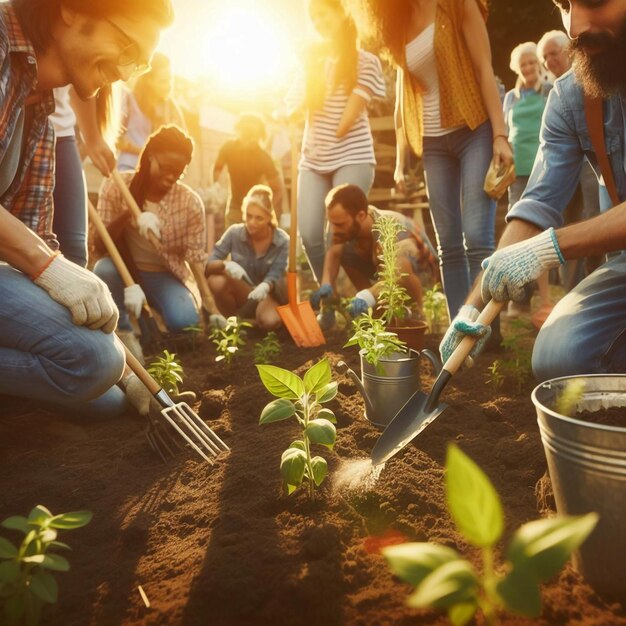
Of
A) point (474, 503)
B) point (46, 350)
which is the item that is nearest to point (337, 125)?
point (46, 350)

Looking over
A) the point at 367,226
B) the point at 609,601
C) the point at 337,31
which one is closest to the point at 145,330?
the point at 367,226

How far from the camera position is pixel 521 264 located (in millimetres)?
1799

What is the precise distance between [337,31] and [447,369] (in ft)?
10.5

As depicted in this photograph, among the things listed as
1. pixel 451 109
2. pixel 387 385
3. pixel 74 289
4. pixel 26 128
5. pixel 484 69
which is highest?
pixel 26 128

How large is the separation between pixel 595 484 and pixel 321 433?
2.33 feet

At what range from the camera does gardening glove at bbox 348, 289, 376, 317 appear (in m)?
3.61

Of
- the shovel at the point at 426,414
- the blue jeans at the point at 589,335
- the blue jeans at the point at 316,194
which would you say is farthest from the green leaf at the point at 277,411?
the blue jeans at the point at 316,194

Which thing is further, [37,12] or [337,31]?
[337,31]

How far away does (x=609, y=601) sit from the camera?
1.19 meters

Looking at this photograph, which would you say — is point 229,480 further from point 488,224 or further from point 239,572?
point 488,224

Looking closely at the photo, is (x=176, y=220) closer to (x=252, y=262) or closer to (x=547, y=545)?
(x=252, y=262)

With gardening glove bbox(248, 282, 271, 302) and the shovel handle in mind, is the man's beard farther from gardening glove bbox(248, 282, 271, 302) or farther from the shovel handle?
gardening glove bbox(248, 282, 271, 302)

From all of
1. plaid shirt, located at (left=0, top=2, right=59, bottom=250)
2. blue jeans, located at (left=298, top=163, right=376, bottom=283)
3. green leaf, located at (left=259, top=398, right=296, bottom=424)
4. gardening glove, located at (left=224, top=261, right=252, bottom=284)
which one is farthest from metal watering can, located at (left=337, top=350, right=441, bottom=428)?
gardening glove, located at (left=224, top=261, right=252, bottom=284)

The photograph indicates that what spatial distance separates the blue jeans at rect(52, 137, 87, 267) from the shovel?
6.21ft
